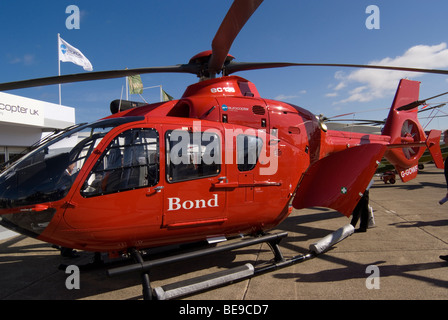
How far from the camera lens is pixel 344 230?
493cm

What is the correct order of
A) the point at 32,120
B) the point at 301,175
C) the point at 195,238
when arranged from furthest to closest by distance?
1. the point at 32,120
2. the point at 301,175
3. the point at 195,238

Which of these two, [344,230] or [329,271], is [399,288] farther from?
[344,230]

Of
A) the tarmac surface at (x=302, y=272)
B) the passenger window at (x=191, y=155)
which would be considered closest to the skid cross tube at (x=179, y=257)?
the tarmac surface at (x=302, y=272)

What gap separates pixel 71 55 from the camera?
62.1 ft

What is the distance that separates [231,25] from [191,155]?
172 cm

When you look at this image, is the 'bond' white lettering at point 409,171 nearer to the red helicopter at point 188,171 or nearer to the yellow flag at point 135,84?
the red helicopter at point 188,171

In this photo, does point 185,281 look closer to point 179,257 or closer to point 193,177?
point 179,257

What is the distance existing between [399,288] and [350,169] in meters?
2.06

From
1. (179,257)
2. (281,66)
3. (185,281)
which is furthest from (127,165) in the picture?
(281,66)

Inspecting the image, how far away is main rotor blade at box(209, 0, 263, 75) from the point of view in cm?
320

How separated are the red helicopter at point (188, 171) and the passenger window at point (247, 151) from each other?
0.06 feet

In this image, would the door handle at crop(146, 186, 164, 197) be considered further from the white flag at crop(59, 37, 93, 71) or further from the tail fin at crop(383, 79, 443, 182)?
the white flag at crop(59, 37, 93, 71)

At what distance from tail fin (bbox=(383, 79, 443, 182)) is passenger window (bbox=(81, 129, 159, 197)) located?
6211 mm
